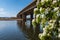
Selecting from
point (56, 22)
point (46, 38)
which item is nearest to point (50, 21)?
point (56, 22)

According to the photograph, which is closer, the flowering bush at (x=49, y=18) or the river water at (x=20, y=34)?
the flowering bush at (x=49, y=18)

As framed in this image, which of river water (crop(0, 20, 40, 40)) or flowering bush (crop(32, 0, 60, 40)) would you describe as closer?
flowering bush (crop(32, 0, 60, 40))

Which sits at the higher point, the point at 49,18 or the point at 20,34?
A: the point at 49,18

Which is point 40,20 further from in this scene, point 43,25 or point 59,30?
point 59,30

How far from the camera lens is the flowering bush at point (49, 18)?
2.62 meters

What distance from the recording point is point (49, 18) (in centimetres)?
274

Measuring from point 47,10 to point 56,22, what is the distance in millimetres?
231

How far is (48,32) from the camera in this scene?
2719mm

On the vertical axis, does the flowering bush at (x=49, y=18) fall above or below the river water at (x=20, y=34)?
above

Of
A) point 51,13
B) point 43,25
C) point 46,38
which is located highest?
point 51,13

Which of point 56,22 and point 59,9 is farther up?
point 59,9

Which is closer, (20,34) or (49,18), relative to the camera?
(49,18)

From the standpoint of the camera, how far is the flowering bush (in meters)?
2.62

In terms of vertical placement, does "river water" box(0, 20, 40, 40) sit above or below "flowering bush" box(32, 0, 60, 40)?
below
